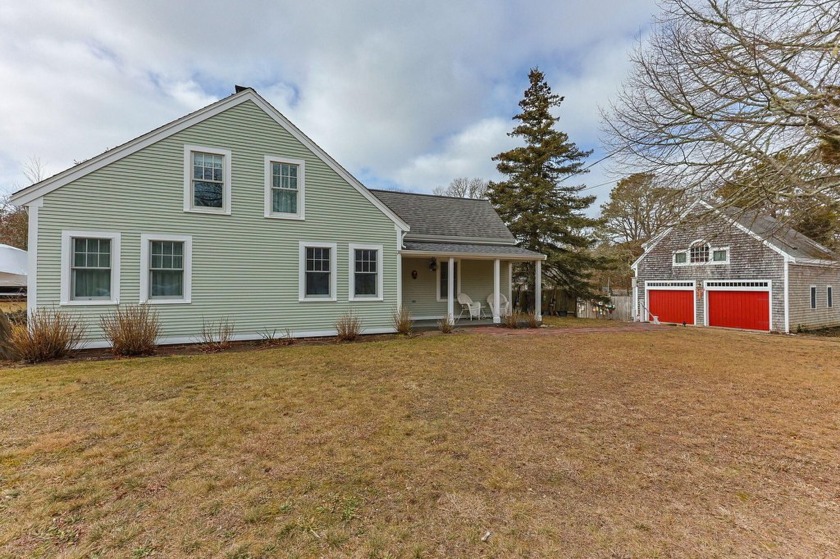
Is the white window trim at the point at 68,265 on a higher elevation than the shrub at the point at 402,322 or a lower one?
higher

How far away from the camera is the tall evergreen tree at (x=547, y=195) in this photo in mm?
20375

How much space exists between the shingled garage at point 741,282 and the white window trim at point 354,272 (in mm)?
11304

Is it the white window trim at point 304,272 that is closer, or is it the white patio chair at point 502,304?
the white window trim at point 304,272

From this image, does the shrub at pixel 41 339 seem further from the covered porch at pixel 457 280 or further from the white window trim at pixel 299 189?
the covered porch at pixel 457 280

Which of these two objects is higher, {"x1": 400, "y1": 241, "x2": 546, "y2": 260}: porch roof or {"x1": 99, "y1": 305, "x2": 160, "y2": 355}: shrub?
{"x1": 400, "y1": 241, "x2": 546, "y2": 260}: porch roof

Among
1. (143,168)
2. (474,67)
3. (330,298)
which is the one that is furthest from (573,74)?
(143,168)

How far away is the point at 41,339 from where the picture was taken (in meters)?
7.61

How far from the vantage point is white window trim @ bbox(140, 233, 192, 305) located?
9.34m

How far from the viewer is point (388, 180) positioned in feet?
117

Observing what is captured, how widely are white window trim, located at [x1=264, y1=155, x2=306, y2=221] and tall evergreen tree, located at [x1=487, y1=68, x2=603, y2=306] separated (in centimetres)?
1296

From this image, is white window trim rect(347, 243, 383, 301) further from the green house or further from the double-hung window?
the double-hung window

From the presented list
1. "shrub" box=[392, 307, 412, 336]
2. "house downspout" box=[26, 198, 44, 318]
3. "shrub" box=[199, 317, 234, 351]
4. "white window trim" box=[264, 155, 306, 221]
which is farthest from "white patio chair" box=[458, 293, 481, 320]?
"house downspout" box=[26, 198, 44, 318]

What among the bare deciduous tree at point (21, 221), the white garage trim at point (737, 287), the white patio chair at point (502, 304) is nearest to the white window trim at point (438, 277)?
the white patio chair at point (502, 304)

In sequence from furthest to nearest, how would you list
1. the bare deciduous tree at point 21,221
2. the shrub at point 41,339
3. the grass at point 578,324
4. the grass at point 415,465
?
the bare deciduous tree at point 21,221
the grass at point 578,324
the shrub at point 41,339
the grass at point 415,465
